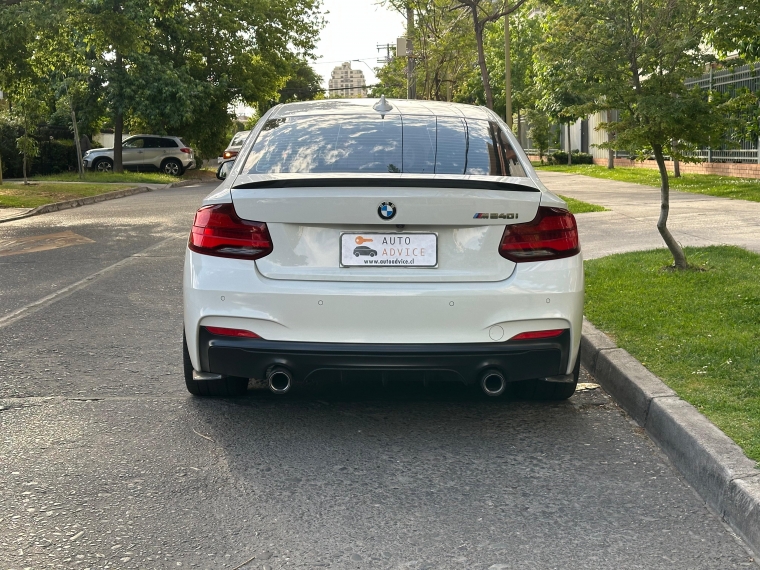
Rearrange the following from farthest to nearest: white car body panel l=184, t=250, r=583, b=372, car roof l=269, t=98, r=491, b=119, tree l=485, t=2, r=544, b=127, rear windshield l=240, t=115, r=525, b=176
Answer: tree l=485, t=2, r=544, b=127, car roof l=269, t=98, r=491, b=119, rear windshield l=240, t=115, r=525, b=176, white car body panel l=184, t=250, r=583, b=372

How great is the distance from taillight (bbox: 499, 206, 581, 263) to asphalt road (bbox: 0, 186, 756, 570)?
35.2 inches

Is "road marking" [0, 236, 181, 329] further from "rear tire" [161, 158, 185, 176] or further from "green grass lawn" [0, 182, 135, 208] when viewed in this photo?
"rear tire" [161, 158, 185, 176]

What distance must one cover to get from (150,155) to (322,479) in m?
37.1

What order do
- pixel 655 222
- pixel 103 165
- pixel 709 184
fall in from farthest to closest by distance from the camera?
1. pixel 103 165
2. pixel 709 184
3. pixel 655 222

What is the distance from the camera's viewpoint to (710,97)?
30.4 ft

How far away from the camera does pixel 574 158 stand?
4656 centimetres

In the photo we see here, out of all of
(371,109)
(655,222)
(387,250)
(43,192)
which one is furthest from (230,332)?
(43,192)

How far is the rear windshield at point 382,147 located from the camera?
5.02m

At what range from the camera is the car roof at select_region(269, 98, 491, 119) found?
18.7 feet

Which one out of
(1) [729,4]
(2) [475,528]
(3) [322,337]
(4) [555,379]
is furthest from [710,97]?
(2) [475,528]

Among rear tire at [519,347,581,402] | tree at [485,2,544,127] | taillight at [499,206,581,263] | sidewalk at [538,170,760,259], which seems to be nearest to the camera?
taillight at [499,206,581,263]

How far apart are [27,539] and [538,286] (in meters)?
2.42

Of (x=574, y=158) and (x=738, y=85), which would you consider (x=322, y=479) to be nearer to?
(x=738, y=85)

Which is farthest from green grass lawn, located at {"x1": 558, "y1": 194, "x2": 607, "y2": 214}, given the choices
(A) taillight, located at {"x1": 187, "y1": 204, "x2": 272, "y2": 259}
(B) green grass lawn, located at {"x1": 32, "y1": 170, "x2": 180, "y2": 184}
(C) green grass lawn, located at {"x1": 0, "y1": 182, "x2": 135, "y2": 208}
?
(B) green grass lawn, located at {"x1": 32, "y1": 170, "x2": 180, "y2": 184}
